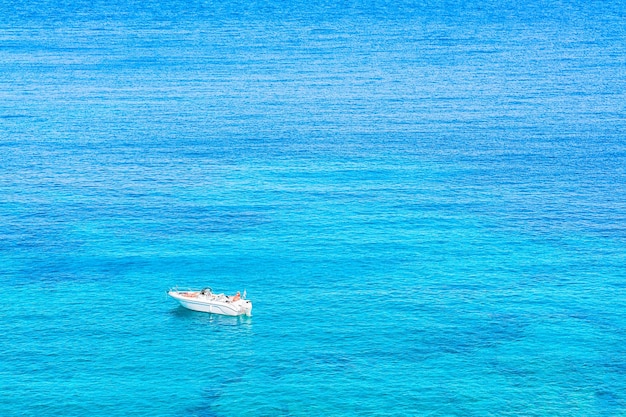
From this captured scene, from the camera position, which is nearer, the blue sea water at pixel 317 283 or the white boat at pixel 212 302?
the blue sea water at pixel 317 283

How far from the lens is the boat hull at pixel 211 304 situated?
13125 centimetres

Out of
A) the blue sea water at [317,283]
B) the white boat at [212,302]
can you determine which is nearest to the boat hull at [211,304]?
the white boat at [212,302]

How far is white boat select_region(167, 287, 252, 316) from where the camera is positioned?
431ft

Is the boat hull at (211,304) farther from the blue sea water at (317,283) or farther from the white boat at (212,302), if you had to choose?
the blue sea water at (317,283)

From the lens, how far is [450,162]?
195 meters

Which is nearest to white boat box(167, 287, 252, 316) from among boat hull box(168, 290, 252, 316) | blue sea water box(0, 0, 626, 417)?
boat hull box(168, 290, 252, 316)

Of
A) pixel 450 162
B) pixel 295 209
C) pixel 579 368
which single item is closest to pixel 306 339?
pixel 579 368

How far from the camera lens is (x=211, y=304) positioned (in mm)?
132500

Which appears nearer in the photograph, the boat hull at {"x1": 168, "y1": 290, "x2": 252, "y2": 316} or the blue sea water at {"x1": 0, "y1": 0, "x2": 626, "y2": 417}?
the blue sea water at {"x1": 0, "y1": 0, "x2": 626, "y2": 417}

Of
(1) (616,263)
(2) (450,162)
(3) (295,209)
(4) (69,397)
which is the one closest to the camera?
(4) (69,397)

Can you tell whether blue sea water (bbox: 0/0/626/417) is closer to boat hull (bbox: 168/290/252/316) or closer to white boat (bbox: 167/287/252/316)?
boat hull (bbox: 168/290/252/316)

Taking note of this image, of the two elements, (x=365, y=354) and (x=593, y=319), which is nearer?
(x=365, y=354)

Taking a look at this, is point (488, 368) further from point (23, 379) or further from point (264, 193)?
point (264, 193)

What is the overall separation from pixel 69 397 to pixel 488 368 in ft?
151
